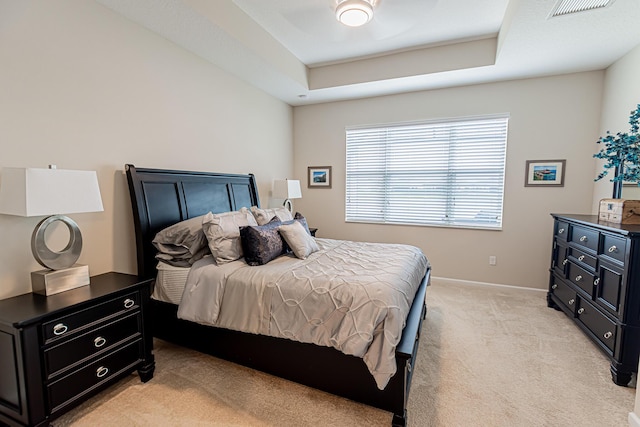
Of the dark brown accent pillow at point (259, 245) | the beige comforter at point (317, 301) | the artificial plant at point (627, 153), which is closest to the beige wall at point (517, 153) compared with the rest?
the artificial plant at point (627, 153)

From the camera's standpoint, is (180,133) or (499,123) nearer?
(180,133)

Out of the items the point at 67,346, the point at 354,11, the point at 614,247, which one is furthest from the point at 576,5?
the point at 67,346

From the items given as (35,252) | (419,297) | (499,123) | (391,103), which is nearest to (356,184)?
(391,103)

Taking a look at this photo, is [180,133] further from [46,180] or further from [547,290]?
[547,290]

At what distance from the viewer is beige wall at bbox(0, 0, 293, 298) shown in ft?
6.09

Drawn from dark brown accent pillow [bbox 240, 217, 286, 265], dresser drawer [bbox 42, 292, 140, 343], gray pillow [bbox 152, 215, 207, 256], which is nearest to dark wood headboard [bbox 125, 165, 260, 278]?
gray pillow [bbox 152, 215, 207, 256]

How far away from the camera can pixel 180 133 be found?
298 centimetres

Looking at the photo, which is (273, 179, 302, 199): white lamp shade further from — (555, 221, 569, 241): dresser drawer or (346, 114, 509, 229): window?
(555, 221, 569, 241): dresser drawer

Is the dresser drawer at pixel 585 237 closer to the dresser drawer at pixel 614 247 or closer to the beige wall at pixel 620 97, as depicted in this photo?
the dresser drawer at pixel 614 247

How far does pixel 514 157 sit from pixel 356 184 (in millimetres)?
2160

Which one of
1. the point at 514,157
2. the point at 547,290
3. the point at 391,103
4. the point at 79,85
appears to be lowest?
the point at 547,290

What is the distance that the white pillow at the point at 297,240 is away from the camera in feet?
8.64

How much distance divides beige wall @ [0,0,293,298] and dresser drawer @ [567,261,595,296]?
12.5 feet

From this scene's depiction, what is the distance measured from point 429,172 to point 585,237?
198 centimetres
